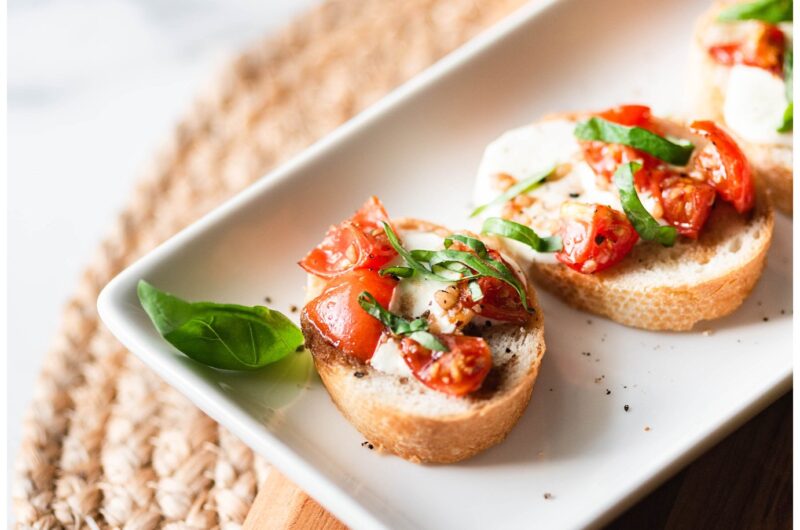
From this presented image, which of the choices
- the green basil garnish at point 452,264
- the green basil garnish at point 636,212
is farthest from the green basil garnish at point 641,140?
the green basil garnish at point 452,264

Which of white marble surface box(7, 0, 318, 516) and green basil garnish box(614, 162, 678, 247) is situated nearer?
green basil garnish box(614, 162, 678, 247)

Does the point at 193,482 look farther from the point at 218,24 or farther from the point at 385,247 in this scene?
the point at 218,24

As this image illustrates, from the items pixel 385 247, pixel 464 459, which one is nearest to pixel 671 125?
pixel 385 247

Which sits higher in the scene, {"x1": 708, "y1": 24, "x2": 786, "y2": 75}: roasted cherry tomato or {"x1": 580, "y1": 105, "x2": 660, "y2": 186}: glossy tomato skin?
{"x1": 708, "y1": 24, "x2": 786, "y2": 75}: roasted cherry tomato

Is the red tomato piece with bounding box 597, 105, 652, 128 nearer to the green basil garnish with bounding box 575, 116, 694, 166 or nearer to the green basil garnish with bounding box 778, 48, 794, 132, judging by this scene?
the green basil garnish with bounding box 575, 116, 694, 166

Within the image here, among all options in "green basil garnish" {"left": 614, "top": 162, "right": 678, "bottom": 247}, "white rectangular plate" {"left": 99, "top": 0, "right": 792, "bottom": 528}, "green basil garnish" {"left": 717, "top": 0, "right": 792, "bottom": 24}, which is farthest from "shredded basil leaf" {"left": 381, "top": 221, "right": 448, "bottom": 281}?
"green basil garnish" {"left": 717, "top": 0, "right": 792, "bottom": 24}

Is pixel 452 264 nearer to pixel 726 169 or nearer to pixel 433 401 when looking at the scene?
pixel 433 401

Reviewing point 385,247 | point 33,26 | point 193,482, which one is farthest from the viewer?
point 33,26
